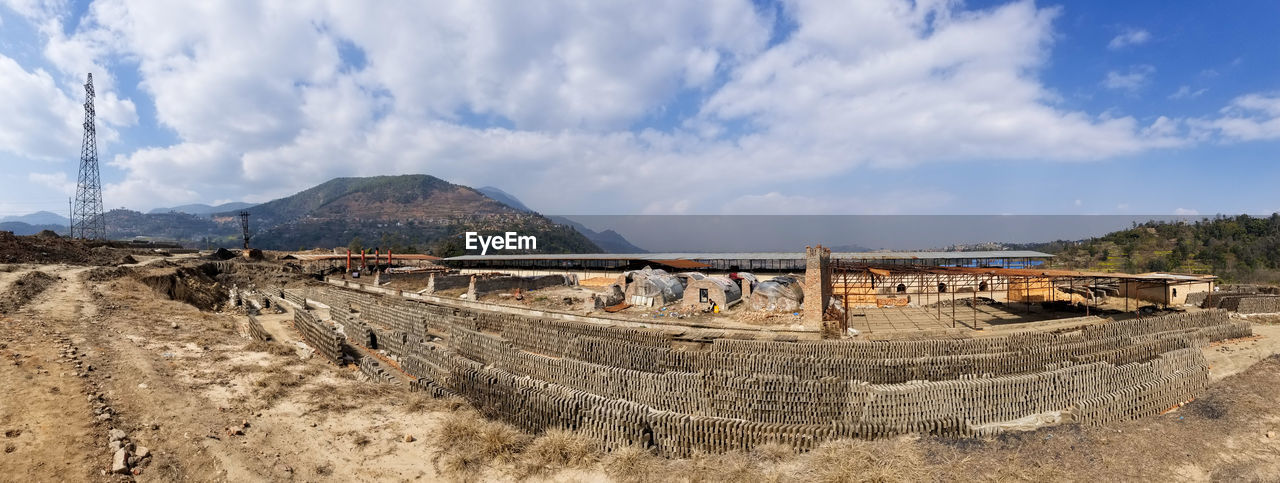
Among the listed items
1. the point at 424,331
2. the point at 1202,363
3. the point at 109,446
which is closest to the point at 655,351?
the point at 424,331

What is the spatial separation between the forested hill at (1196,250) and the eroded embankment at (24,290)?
84.1 meters

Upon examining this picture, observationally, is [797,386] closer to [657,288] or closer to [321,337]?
[321,337]

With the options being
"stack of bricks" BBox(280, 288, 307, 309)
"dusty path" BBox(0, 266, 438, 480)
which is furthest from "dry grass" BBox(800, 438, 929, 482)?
"stack of bricks" BBox(280, 288, 307, 309)

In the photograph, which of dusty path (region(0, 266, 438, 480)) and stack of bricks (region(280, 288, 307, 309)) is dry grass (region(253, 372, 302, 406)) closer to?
dusty path (region(0, 266, 438, 480))

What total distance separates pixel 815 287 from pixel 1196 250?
2845 inches

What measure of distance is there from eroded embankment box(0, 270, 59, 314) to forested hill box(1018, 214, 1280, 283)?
3310 inches

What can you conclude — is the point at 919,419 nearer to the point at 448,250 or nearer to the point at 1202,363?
the point at 1202,363

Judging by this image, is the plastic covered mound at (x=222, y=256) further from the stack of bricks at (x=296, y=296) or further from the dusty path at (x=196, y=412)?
the dusty path at (x=196, y=412)

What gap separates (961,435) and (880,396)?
1.68 metres

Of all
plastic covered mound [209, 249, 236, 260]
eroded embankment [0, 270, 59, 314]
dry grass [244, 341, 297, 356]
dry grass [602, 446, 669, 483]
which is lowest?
dry grass [602, 446, 669, 483]

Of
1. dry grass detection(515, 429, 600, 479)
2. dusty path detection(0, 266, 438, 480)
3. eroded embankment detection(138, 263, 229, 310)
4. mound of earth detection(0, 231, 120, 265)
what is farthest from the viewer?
Answer: mound of earth detection(0, 231, 120, 265)

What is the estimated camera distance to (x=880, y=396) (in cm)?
1178

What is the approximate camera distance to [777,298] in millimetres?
27594

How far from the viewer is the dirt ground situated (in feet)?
28.8
